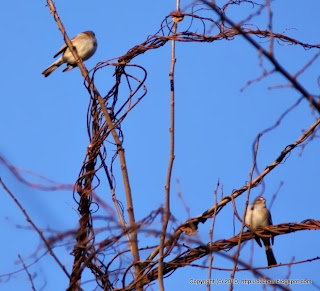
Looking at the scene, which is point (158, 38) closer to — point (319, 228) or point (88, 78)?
point (88, 78)

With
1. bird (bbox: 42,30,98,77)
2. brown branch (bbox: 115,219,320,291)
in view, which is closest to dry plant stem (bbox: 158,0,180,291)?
brown branch (bbox: 115,219,320,291)

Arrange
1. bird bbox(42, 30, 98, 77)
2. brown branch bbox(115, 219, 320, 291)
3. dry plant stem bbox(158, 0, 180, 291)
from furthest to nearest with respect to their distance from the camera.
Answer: bird bbox(42, 30, 98, 77) → brown branch bbox(115, 219, 320, 291) → dry plant stem bbox(158, 0, 180, 291)

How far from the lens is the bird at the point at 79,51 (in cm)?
759

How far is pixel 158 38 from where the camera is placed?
11.2 feet

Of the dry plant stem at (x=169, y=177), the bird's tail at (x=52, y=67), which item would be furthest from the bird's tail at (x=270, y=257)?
the bird's tail at (x=52, y=67)

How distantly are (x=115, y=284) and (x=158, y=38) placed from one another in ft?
4.41

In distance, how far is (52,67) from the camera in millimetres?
7699

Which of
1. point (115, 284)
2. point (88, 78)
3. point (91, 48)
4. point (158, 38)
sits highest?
point (91, 48)

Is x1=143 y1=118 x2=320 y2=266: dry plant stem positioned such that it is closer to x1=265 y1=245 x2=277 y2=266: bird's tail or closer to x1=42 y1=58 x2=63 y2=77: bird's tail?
x1=265 y1=245 x2=277 y2=266: bird's tail

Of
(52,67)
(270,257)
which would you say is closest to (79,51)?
(52,67)

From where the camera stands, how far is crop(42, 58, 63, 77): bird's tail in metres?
7.62

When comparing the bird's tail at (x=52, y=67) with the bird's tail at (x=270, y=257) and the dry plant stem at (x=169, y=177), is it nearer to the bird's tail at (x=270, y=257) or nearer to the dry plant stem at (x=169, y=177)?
the bird's tail at (x=270, y=257)

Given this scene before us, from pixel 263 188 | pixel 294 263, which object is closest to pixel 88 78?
pixel 263 188

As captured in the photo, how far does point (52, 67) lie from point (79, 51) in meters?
0.39
